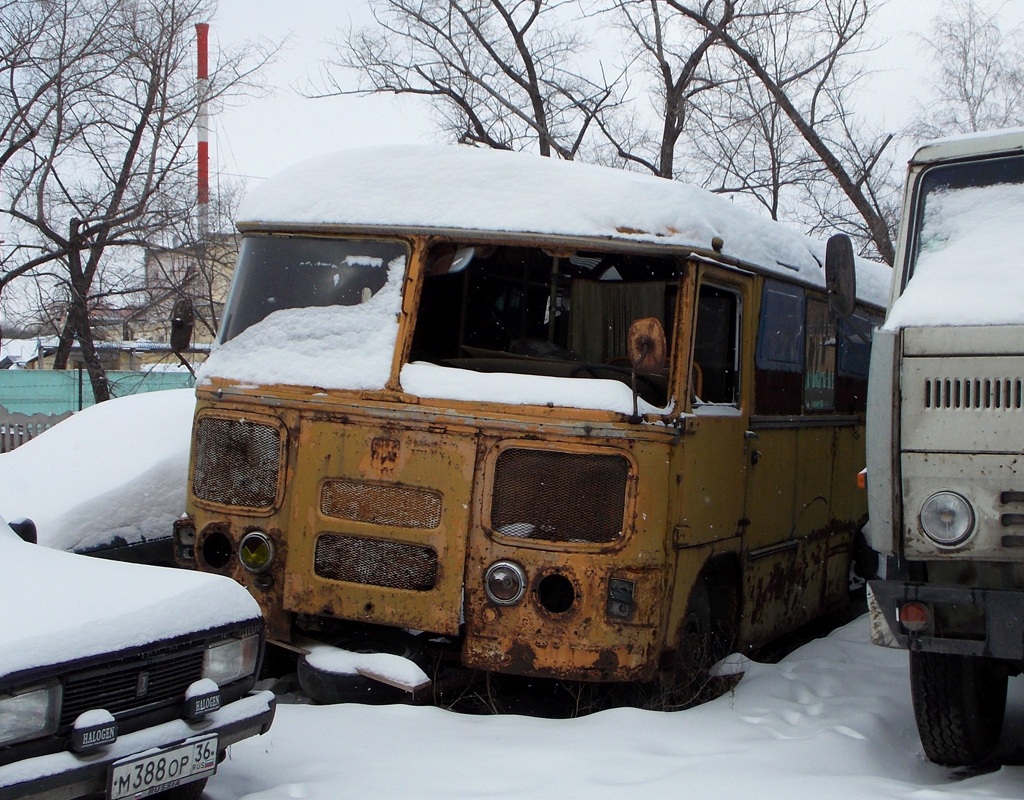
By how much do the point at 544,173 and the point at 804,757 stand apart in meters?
3.07

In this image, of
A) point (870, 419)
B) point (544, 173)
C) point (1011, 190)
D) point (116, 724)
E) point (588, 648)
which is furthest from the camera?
point (544, 173)

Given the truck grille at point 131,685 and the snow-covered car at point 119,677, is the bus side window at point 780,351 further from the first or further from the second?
the truck grille at point 131,685

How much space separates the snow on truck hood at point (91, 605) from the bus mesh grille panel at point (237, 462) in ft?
4.28

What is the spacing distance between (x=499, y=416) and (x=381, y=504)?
0.74 m

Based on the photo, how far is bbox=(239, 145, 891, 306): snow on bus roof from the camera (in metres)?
5.69

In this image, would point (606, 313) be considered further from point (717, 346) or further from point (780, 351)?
point (780, 351)

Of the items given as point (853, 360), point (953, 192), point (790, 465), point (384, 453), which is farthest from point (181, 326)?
point (853, 360)

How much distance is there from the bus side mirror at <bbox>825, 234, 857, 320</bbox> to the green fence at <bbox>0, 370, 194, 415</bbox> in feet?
83.7

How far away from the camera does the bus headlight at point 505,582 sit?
218 inches

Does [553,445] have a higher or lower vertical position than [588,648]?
higher

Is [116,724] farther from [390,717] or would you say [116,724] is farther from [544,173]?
[544,173]

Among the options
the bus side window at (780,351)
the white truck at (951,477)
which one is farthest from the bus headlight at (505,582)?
the bus side window at (780,351)

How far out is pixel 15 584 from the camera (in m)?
4.21

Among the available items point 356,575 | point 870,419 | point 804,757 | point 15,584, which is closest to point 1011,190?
point 870,419
